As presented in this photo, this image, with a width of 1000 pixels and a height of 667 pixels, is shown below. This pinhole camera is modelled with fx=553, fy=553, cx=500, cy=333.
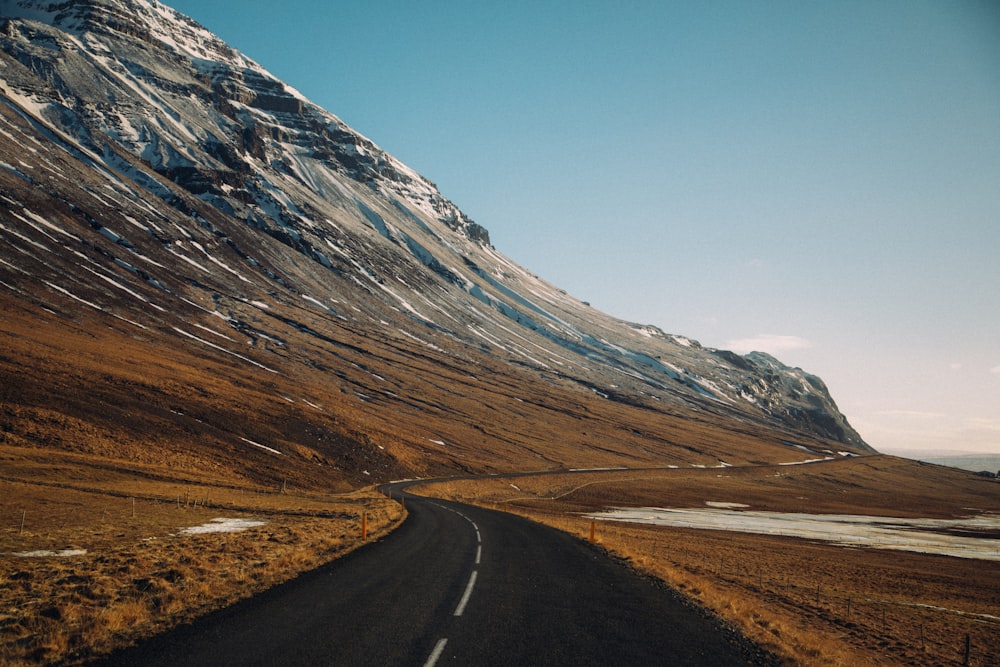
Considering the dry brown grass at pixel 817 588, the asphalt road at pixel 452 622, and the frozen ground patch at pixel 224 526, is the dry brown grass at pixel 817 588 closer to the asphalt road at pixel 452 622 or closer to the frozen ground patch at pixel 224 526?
the asphalt road at pixel 452 622

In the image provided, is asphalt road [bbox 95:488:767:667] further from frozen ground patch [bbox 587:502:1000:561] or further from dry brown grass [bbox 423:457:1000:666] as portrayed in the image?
frozen ground patch [bbox 587:502:1000:561]

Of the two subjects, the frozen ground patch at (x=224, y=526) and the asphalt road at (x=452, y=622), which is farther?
the frozen ground patch at (x=224, y=526)

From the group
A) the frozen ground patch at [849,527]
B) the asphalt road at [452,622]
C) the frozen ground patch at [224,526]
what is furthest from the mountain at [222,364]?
the asphalt road at [452,622]

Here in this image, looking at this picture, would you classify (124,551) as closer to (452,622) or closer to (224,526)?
(224,526)

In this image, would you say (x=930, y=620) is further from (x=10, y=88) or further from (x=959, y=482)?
(x=10, y=88)

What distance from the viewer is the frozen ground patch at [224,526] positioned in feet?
78.0

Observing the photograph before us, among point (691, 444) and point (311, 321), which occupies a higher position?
point (311, 321)

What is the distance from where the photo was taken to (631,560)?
21578 millimetres

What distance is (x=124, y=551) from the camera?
1809cm

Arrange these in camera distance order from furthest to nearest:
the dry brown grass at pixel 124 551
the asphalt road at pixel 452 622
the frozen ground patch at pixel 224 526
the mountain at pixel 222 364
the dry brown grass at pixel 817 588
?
the mountain at pixel 222 364
the frozen ground patch at pixel 224 526
the dry brown grass at pixel 817 588
the dry brown grass at pixel 124 551
the asphalt road at pixel 452 622

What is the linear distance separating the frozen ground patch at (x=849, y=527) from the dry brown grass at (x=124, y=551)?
28.9m

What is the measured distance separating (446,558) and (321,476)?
153 ft

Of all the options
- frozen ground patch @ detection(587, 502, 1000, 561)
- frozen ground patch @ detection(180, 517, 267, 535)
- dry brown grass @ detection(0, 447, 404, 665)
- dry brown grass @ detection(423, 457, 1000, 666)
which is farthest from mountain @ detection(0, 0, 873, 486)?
frozen ground patch @ detection(587, 502, 1000, 561)

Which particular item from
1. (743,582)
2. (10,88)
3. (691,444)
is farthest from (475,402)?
(10,88)
